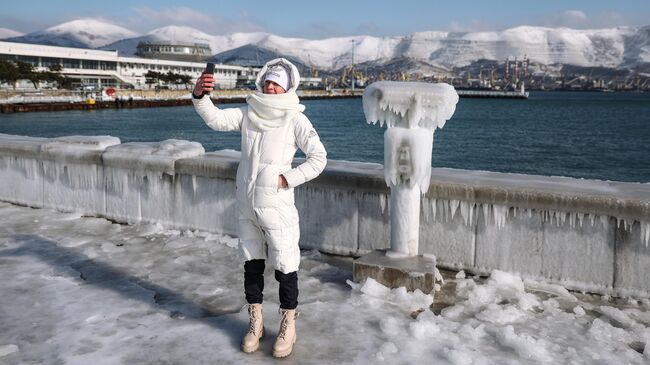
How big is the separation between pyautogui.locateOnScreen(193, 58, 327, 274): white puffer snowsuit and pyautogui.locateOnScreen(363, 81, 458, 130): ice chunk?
4.39ft

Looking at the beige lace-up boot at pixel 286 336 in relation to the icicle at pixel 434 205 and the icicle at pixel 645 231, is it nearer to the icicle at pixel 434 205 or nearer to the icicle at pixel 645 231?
the icicle at pixel 434 205

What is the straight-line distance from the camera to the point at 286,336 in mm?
3975

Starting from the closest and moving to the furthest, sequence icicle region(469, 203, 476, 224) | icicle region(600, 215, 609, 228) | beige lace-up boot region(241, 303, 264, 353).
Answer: beige lace-up boot region(241, 303, 264, 353) < icicle region(600, 215, 609, 228) < icicle region(469, 203, 476, 224)

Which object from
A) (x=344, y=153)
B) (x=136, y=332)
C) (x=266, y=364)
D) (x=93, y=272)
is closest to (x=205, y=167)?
(x=93, y=272)

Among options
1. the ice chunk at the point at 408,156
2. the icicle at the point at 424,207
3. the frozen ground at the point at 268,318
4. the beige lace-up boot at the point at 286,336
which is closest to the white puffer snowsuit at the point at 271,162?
the beige lace-up boot at the point at 286,336

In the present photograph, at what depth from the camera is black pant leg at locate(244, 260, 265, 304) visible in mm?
4070

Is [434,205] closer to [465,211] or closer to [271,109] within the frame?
[465,211]

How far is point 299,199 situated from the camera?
259 inches

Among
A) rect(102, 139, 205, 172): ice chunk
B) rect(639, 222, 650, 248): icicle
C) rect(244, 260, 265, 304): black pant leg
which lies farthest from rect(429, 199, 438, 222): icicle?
rect(102, 139, 205, 172): ice chunk

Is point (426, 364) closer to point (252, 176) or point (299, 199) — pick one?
point (252, 176)

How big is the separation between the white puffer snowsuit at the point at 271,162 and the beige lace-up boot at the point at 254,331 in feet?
1.33

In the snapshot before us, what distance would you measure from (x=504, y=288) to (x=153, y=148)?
16.0 feet

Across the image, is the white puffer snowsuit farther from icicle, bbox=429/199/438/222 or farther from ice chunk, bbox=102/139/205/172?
ice chunk, bbox=102/139/205/172

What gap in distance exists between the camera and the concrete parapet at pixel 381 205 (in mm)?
5164
